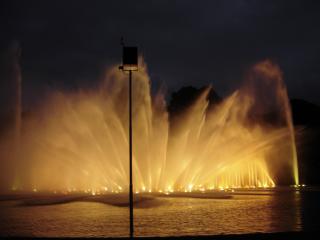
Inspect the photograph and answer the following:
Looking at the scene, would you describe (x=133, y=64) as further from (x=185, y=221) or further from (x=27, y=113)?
(x=27, y=113)

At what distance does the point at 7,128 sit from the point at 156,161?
21.2 m

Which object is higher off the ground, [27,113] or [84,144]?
[27,113]

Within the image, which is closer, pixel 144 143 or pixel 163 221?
pixel 163 221

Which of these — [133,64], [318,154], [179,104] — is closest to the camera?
[133,64]

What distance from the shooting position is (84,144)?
135 feet

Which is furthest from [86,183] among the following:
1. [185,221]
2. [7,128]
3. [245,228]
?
[245,228]

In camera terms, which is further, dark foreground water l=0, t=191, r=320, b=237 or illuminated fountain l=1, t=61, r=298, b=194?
illuminated fountain l=1, t=61, r=298, b=194

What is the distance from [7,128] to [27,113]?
3.10m

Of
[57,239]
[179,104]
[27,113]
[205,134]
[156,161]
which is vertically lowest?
[57,239]

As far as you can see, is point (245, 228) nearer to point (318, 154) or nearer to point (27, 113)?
point (27, 113)

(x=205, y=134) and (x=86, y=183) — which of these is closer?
(x=205, y=134)

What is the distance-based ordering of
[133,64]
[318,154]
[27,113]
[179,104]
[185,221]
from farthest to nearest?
[179,104] → [318,154] → [27,113] → [185,221] → [133,64]

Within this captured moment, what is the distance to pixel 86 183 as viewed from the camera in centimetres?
4253

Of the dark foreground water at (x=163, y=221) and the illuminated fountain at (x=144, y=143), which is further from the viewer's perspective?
the illuminated fountain at (x=144, y=143)
